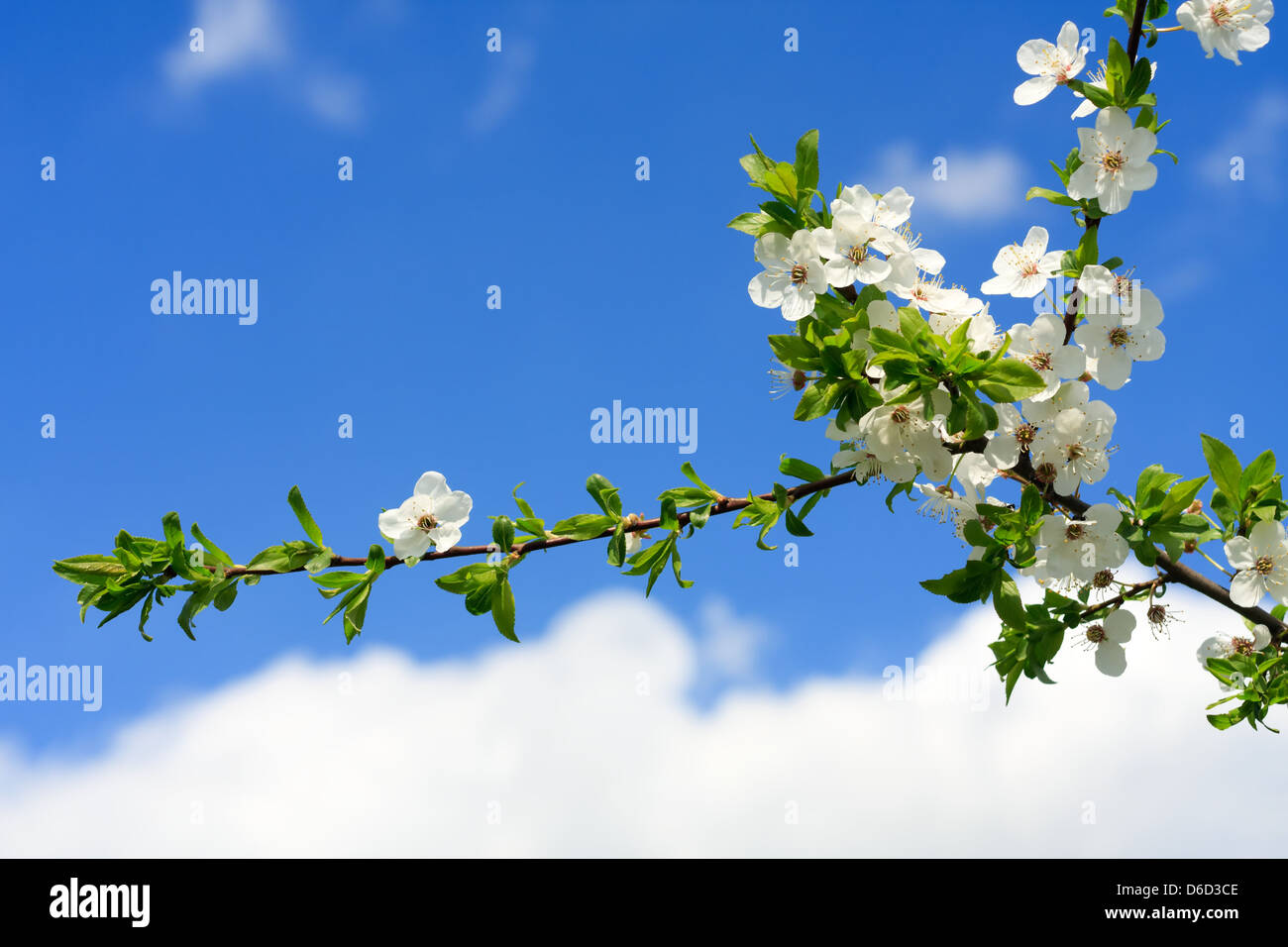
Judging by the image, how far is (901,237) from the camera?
2508 millimetres

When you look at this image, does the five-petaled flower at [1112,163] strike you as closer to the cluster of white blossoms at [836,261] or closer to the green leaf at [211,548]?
the cluster of white blossoms at [836,261]

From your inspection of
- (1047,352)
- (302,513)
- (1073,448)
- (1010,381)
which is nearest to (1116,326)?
(1047,352)

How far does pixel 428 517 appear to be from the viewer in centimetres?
260

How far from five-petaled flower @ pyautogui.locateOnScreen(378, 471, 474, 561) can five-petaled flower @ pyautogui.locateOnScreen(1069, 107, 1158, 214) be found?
6.02ft

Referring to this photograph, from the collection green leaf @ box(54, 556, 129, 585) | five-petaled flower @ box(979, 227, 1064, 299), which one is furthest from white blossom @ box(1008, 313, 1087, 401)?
green leaf @ box(54, 556, 129, 585)

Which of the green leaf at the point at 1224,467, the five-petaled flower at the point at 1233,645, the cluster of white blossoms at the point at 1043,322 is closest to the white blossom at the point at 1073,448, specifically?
the cluster of white blossoms at the point at 1043,322

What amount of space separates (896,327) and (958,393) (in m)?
0.23

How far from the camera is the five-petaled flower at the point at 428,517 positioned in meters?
2.59

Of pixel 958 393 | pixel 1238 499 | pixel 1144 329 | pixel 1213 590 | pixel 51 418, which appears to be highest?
pixel 51 418

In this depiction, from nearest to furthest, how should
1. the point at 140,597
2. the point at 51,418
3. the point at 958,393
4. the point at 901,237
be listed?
the point at 958,393, the point at 901,237, the point at 140,597, the point at 51,418

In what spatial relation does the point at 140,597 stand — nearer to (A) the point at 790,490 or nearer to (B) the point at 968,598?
(A) the point at 790,490

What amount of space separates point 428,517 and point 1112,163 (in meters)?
2.03

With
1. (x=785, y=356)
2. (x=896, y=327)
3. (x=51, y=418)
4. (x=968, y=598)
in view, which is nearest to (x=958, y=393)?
(x=896, y=327)

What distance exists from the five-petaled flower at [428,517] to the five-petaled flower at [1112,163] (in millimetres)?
1833
